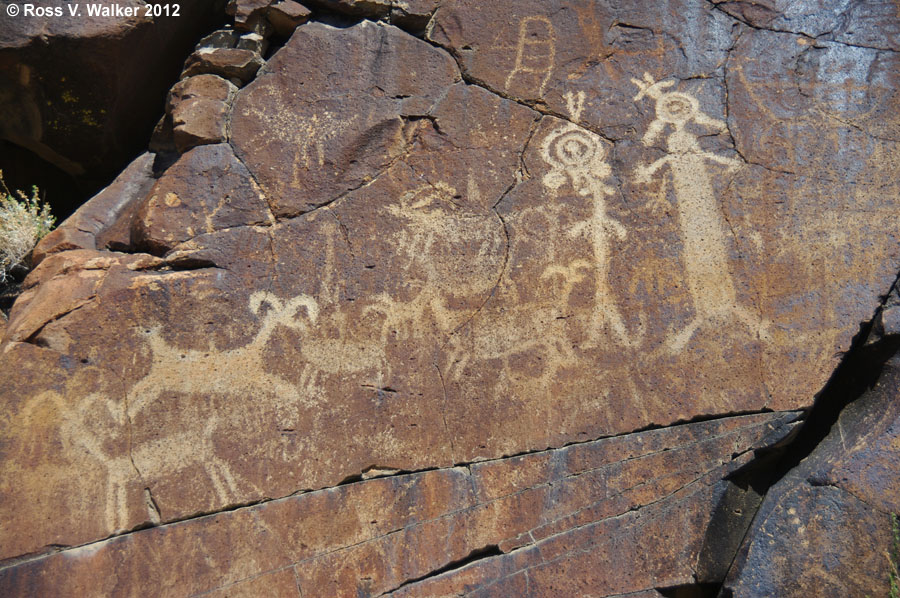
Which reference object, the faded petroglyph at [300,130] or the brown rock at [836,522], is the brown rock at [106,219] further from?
the brown rock at [836,522]

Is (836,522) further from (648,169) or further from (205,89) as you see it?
(205,89)

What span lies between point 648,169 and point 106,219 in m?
2.11

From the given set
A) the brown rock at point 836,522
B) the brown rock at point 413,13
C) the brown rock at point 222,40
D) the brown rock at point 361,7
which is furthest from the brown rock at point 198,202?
the brown rock at point 836,522

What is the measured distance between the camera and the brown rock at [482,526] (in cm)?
235

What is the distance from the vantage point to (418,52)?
285cm

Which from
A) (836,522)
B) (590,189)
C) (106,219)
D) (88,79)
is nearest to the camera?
(836,522)

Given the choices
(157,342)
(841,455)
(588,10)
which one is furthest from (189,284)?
(841,455)

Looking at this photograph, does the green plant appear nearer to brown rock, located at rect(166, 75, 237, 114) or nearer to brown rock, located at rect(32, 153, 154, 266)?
brown rock, located at rect(32, 153, 154, 266)

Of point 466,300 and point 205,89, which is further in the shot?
point 205,89

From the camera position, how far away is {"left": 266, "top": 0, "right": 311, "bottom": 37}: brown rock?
9.38ft

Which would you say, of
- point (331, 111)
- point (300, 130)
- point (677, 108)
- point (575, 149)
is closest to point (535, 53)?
point (575, 149)

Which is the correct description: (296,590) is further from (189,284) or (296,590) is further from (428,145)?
(428,145)

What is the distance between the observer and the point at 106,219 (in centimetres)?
286

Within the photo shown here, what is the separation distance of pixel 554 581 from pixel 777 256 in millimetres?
1396
